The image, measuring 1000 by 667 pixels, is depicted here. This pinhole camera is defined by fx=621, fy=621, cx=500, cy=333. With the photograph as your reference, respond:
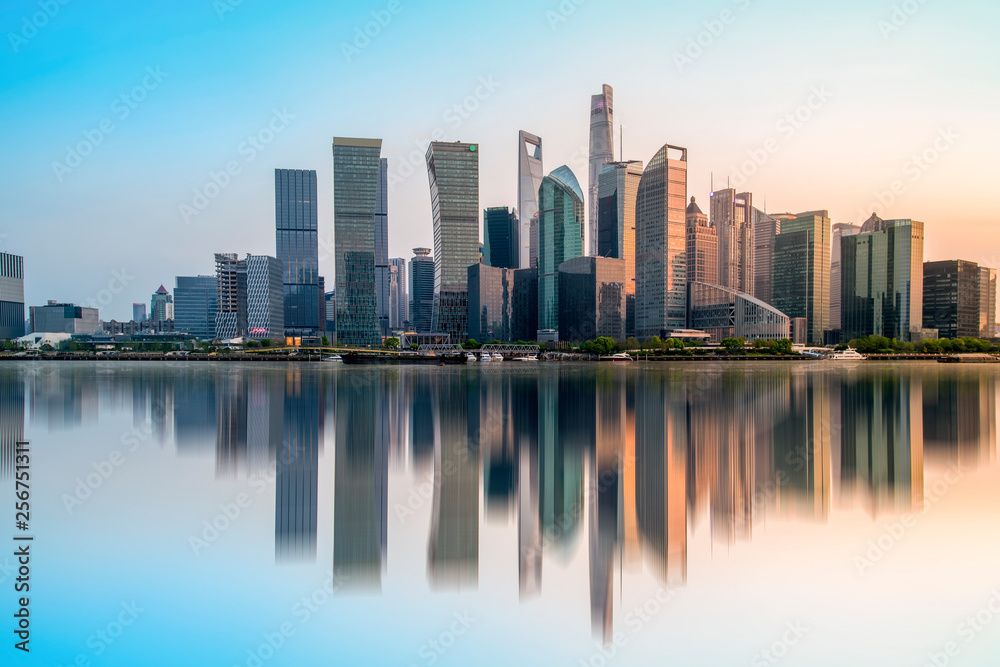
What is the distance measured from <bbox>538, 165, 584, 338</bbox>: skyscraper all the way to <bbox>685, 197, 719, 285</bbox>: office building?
31561mm

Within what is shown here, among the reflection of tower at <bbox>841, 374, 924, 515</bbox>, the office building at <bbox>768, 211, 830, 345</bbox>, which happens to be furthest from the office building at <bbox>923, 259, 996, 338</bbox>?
the reflection of tower at <bbox>841, 374, 924, 515</bbox>

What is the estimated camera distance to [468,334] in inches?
6727

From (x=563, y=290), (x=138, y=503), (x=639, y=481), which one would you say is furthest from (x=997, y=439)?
(x=563, y=290)

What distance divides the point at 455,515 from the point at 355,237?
168 metres

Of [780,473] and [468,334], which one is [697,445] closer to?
[780,473]

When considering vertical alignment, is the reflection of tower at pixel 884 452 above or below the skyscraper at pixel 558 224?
below

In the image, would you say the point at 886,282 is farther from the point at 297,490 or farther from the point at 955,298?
the point at 297,490

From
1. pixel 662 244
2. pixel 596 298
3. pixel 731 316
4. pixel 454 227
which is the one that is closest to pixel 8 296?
pixel 454 227

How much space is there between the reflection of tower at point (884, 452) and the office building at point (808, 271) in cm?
14884

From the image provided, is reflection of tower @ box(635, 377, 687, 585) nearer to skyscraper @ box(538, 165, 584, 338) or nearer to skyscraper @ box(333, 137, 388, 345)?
skyscraper @ box(333, 137, 388, 345)

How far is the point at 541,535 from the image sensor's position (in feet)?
35.5

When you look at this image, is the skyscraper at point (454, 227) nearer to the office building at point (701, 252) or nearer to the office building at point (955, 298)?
the office building at point (701, 252)

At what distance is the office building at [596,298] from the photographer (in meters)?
160

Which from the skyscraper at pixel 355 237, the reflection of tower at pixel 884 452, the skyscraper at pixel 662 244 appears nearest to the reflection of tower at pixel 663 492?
the reflection of tower at pixel 884 452
